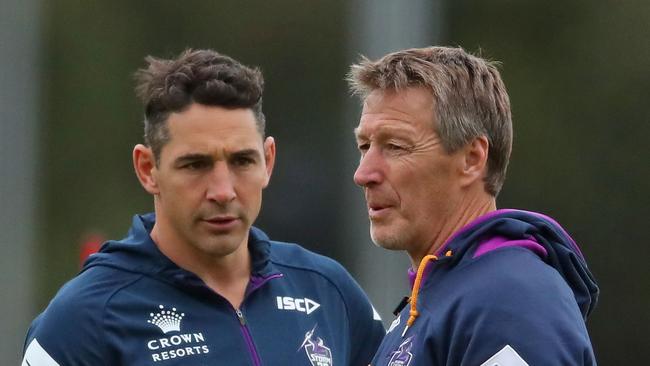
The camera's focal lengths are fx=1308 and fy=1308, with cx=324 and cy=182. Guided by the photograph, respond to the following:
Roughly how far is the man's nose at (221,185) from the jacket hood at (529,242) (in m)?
0.81

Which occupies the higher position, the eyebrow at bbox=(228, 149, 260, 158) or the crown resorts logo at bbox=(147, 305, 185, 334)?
the eyebrow at bbox=(228, 149, 260, 158)

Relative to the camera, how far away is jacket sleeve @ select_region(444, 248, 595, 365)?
273 centimetres

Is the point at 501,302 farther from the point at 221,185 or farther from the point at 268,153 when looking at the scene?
the point at 268,153

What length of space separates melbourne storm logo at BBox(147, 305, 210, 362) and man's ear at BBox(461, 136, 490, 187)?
0.94 meters

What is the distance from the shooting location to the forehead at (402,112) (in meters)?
3.18

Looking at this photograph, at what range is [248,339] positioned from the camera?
12.1 feet

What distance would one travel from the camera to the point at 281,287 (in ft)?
12.8

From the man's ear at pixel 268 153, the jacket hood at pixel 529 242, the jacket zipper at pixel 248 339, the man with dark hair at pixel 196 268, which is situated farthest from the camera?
the man's ear at pixel 268 153

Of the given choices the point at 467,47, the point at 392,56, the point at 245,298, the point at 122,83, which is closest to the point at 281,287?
the point at 245,298

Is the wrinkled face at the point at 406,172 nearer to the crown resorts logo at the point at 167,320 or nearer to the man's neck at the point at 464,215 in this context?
the man's neck at the point at 464,215

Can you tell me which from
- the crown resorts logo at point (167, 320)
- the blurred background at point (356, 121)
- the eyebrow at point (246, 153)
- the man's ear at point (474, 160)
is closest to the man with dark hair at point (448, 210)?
the man's ear at point (474, 160)

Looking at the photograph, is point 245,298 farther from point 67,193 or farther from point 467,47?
point 67,193

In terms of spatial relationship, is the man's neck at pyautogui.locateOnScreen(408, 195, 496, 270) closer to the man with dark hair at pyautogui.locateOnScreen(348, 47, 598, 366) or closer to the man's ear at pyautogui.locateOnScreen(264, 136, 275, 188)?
the man with dark hair at pyautogui.locateOnScreen(348, 47, 598, 366)

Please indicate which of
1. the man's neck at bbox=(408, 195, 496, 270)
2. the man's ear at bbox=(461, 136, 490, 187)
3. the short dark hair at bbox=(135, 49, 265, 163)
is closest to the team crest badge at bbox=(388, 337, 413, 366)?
the man's neck at bbox=(408, 195, 496, 270)
